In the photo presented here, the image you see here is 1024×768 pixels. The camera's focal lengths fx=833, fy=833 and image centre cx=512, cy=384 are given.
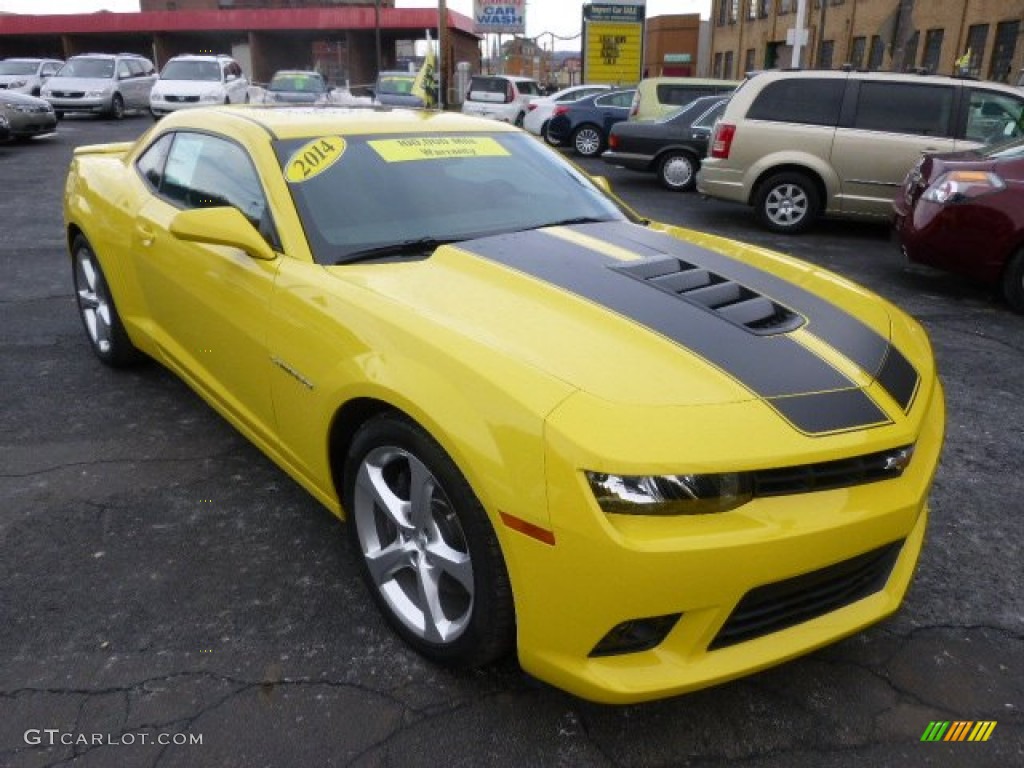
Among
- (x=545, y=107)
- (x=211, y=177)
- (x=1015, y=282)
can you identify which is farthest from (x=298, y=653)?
(x=545, y=107)

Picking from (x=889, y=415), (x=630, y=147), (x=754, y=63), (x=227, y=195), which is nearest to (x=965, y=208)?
(x=889, y=415)

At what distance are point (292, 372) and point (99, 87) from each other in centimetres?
2352

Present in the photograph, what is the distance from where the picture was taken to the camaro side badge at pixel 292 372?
263 cm

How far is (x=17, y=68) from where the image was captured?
24.2 m

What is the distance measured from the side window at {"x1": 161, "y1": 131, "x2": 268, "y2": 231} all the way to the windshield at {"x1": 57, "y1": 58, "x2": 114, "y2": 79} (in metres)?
22.7

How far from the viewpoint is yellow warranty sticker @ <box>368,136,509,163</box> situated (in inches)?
128

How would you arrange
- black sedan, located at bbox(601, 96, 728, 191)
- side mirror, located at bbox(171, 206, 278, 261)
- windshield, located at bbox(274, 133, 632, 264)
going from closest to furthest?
side mirror, located at bbox(171, 206, 278, 261), windshield, located at bbox(274, 133, 632, 264), black sedan, located at bbox(601, 96, 728, 191)

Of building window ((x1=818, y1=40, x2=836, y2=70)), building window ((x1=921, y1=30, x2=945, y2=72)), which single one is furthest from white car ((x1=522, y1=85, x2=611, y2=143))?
building window ((x1=818, y1=40, x2=836, y2=70))

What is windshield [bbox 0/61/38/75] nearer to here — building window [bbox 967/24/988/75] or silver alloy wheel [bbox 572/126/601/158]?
silver alloy wheel [bbox 572/126/601/158]

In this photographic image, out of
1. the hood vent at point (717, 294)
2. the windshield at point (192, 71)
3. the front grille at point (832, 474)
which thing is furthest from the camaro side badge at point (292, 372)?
the windshield at point (192, 71)

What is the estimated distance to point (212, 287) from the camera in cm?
319

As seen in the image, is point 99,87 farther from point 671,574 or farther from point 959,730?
point 959,730

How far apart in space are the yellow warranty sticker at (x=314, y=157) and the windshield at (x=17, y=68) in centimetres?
2614

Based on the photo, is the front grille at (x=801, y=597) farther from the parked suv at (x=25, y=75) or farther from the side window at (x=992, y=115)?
the parked suv at (x=25, y=75)
